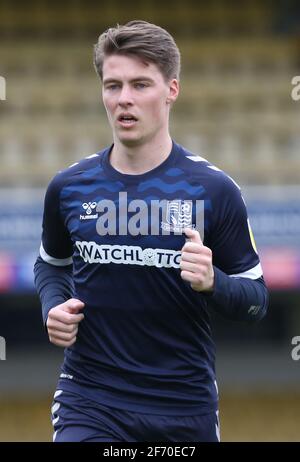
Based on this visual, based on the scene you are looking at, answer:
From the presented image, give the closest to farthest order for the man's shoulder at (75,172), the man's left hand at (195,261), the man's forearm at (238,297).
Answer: the man's left hand at (195,261) → the man's forearm at (238,297) → the man's shoulder at (75,172)

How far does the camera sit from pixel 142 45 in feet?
13.0

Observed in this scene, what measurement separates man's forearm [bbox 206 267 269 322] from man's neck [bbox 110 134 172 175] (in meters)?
0.53

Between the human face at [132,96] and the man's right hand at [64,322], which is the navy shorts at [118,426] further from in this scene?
the human face at [132,96]

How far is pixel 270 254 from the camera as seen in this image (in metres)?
8.03

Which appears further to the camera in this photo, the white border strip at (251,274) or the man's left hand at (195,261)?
the white border strip at (251,274)

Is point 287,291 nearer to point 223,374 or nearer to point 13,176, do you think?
point 223,374

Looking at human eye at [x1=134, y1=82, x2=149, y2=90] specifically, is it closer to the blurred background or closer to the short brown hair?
the short brown hair

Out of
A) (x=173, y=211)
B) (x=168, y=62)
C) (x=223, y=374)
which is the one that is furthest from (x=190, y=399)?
(x=223, y=374)

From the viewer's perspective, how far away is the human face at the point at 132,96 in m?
3.95

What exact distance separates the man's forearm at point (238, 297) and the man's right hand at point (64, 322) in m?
0.50

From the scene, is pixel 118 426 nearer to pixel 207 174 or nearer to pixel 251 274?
pixel 251 274

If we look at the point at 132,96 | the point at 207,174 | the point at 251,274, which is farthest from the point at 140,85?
the point at 251,274

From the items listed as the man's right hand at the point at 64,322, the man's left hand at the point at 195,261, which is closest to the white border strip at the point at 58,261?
the man's right hand at the point at 64,322

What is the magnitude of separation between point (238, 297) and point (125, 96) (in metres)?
0.86
